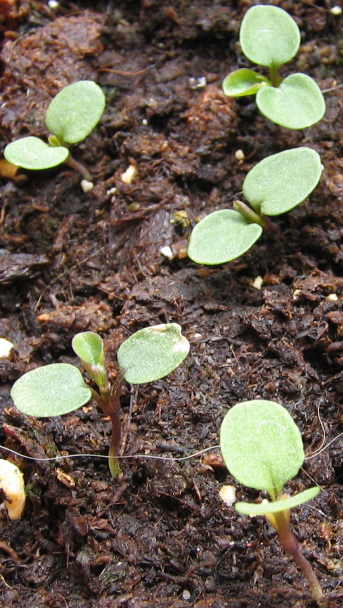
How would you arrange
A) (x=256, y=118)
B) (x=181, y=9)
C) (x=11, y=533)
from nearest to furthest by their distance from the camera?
1. (x=11, y=533)
2. (x=256, y=118)
3. (x=181, y=9)

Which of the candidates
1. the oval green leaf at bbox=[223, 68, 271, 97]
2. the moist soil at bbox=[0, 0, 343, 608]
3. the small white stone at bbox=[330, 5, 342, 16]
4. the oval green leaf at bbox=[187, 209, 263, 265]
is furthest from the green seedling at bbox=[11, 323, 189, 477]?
the small white stone at bbox=[330, 5, 342, 16]

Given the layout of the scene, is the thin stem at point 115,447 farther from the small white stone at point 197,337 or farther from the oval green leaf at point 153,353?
the small white stone at point 197,337

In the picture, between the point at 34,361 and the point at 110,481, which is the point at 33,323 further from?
the point at 110,481

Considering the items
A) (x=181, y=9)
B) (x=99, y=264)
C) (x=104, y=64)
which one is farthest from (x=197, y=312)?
(x=181, y=9)

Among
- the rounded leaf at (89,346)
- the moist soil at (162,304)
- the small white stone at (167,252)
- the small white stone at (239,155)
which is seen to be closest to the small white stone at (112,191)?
the moist soil at (162,304)

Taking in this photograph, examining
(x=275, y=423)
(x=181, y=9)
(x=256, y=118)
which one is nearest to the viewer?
(x=275, y=423)

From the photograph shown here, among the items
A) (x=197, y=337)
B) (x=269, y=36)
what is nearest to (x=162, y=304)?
(x=197, y=337)
